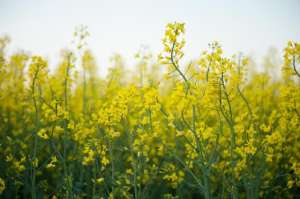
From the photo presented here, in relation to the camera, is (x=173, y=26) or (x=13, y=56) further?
(x=13, y=56)

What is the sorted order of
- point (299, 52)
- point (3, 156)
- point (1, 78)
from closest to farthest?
point (299, 52), point (3, 156), point (1, 78)

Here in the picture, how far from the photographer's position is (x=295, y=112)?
425 centimetres

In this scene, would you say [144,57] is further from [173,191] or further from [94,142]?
[173,191]

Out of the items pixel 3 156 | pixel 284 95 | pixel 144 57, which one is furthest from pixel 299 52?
pixel 3 156

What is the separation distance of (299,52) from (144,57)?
243 centimetres

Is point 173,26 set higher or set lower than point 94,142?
higher

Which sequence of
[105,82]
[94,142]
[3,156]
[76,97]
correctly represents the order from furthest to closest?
[76,97], [105,82], [3,156], [94,142]

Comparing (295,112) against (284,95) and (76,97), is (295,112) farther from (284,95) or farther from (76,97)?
(76,97)

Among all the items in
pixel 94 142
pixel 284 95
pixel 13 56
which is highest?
pixel 13 56

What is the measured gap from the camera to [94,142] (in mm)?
3723

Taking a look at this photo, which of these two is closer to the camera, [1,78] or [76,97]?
[1,78]

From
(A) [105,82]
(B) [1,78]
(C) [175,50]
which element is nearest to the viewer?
(C) [175,50]

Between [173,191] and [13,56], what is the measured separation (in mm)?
4418

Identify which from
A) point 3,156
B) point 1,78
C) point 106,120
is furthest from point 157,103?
point 1,78
